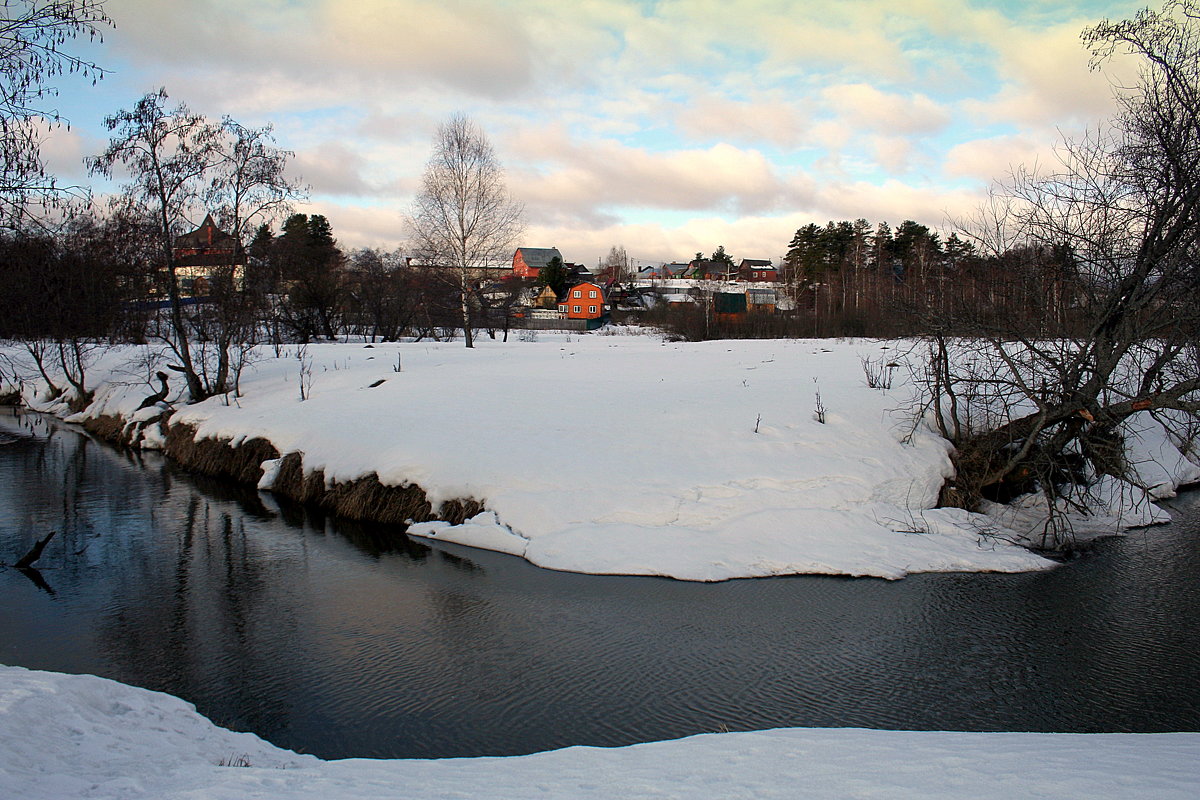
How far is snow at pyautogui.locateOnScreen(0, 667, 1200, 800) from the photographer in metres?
4.33

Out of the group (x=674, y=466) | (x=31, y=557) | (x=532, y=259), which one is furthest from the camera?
(x=532, y=259)

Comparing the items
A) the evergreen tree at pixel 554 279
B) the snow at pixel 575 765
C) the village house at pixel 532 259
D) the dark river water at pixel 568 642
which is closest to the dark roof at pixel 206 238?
the dark river water at pixel 568 642

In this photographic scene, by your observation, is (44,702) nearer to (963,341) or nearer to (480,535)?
(480,535)

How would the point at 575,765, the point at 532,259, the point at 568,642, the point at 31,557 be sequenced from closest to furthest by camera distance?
the point at 575,765 < the point at 568,642 < the point at 31,557 < the point at 532,259

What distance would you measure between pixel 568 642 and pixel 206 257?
16.4 metres

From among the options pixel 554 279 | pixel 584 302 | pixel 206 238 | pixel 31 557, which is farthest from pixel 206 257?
pixel 554 279

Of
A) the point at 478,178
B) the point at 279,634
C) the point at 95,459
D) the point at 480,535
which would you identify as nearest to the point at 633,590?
the point at 480,535

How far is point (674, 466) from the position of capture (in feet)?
41.3

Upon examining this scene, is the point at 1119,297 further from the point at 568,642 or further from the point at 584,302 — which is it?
the point at 584,302

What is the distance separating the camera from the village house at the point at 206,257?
19.6 metres

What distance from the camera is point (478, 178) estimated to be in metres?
31.8

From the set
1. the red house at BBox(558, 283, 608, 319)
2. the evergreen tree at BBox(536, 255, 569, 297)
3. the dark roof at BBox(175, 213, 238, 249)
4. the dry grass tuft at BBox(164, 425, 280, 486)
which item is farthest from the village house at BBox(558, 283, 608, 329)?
the dry grass tuft at BBox(164, 425, 280, 486)

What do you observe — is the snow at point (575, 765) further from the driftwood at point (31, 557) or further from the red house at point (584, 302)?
the red house at point (584, 302)

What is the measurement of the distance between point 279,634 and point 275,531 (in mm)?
4876
